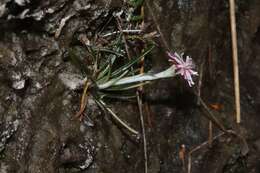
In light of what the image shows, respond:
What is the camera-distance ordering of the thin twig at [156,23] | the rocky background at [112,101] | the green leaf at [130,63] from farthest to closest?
the thin twig at [156,23] → the green leaf at [130,63] → the rocky background at [112,101]

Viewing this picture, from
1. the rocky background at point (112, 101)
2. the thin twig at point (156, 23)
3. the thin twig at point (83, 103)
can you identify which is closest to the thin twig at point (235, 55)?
the rocky background at point (112, 101)

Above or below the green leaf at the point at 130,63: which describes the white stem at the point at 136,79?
below

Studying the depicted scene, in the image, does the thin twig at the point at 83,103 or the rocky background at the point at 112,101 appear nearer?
→ the rocky background at the point at 112,101

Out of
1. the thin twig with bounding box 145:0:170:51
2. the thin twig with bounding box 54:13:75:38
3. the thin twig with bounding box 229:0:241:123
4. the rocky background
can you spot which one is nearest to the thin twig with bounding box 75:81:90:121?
the rocky background

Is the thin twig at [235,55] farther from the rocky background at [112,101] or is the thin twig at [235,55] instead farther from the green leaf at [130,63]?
the green leaf at [130,63]

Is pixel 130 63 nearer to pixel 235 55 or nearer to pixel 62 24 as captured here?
pixel 62 24

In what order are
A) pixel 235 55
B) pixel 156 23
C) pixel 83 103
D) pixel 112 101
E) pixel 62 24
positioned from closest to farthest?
pixel 62 24, pixel 83 103, pixel 112 101, pixel 156 23, pixel 235 55

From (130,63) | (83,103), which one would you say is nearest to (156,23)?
(130,63)

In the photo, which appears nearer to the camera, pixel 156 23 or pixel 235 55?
pixel 156 23

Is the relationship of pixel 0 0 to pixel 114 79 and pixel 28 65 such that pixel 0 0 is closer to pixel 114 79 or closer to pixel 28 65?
pixel 28 65
